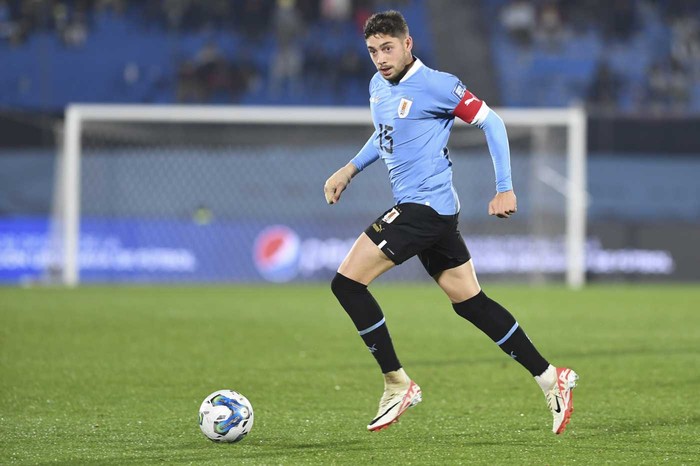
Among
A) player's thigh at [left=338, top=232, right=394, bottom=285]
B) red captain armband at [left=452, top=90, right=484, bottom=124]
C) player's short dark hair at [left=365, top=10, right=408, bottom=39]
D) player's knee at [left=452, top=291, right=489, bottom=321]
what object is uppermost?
player's short dark hair at [left=365, top=10, right=408, bottom=39]

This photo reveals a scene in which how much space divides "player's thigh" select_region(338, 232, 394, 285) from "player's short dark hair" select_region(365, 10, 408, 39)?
0.89 metres

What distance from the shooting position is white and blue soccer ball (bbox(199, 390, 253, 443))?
4.88 m

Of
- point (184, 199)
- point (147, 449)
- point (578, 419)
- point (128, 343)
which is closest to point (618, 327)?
point (128, 343)

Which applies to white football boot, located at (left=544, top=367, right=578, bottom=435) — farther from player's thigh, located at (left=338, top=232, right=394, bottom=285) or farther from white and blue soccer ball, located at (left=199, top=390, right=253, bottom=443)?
white and blue soccer ball, located at (left=199, top=390, right=253, bottom=443)

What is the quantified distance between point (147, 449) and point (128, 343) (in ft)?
14.8

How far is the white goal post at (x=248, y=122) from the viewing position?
15508 millimetres

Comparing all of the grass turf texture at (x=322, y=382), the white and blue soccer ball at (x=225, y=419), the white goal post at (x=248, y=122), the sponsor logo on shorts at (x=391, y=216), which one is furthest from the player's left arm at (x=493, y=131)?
the white goal post at (x=248, y=122)

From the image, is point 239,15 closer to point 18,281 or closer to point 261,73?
point 261,73

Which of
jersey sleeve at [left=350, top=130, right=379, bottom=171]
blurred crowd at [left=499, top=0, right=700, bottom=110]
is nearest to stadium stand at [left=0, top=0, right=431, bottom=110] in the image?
blurred crowd at [left=499, top=0, right=700, bottom=110]

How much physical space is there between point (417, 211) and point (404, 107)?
1.50 feet

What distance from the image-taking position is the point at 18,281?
16.1m

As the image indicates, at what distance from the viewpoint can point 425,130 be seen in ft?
17.0

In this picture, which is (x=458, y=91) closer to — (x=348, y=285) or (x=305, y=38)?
(x=348, y=285)

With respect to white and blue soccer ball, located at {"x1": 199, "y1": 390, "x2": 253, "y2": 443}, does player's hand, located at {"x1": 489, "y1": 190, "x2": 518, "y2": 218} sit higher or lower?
higher
